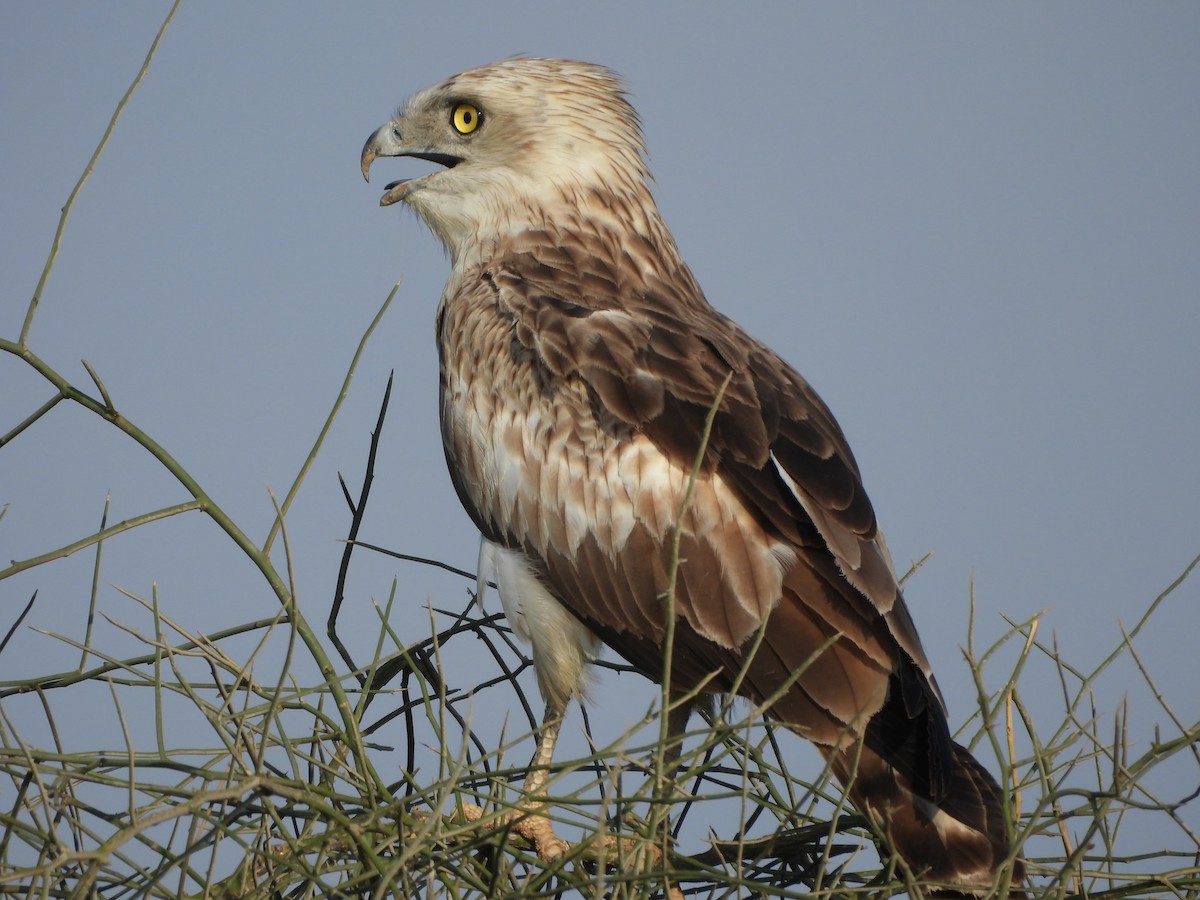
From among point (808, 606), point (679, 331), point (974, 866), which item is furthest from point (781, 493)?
point (974, 866)

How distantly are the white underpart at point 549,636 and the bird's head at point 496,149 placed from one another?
1907 mm

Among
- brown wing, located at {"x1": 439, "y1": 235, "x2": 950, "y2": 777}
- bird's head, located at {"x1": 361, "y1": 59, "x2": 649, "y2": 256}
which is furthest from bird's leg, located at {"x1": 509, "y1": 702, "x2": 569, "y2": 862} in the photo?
bird's head, located at {"x1": 361, "y1": 59, "x2": 649, "y2": 256}

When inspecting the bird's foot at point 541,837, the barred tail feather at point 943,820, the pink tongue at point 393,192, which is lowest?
the barred tail feather at point 943,820

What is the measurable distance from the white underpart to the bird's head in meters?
1.91

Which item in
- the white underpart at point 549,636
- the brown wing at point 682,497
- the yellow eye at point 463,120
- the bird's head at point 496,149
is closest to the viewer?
the brown wing at point 682,497

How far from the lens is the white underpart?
482 cm

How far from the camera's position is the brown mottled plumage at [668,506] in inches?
160

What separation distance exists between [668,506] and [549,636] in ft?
2.27

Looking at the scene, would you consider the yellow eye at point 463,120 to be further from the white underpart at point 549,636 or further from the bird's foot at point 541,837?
the bird's foot at point 541,837

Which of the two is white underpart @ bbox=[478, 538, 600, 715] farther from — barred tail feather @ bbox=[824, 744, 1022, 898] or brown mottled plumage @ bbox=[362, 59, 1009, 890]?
barred tail feather @ bbox=[824, 744, 1022, 898]

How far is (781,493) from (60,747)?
2.42 meters

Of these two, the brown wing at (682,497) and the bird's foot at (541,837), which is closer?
the brown wing at (682,497)

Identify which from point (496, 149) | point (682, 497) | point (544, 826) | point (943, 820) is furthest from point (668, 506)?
point (496, 149)

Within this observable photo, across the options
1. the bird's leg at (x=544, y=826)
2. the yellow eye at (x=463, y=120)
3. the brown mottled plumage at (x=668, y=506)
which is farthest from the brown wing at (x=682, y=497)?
the yellow eye at (x=463, y=120)
